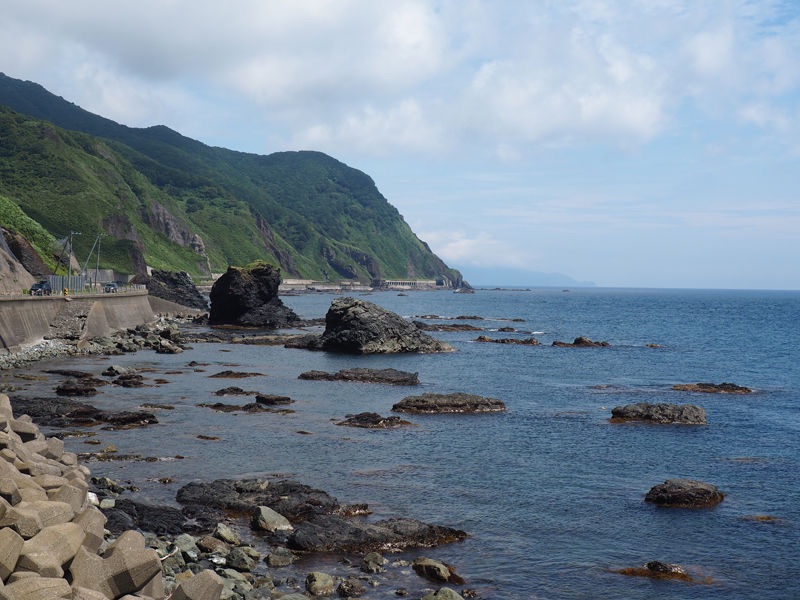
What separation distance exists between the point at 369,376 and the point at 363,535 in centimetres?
4364

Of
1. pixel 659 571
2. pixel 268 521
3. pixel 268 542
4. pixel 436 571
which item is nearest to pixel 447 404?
pixel 268 521

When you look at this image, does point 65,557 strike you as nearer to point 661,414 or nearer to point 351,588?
point 351,588

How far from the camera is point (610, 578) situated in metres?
24.0

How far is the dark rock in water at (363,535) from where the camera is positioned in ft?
84.3

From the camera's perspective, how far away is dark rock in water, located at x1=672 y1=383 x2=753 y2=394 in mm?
66625

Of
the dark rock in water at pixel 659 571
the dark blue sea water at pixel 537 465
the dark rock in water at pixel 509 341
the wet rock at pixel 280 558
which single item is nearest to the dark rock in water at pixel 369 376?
the dark blue sea water at pixel 537 465

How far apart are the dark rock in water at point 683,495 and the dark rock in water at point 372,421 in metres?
19.1

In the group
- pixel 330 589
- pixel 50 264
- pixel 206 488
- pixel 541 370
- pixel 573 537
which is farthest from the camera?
pixel 50 264

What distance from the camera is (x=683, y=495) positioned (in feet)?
105

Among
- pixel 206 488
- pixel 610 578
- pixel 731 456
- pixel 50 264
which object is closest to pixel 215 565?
pixel 206 488

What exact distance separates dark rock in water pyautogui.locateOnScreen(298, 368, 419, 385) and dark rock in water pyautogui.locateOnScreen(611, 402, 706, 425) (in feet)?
70.1

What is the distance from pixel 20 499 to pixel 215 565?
20.0 ft

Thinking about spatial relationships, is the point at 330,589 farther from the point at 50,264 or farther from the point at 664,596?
the point at 50,264

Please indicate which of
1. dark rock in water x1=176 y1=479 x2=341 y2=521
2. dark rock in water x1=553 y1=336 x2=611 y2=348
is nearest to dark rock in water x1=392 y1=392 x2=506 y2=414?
dark rock in water x1=176 y1=479 x2=341 y2=521
